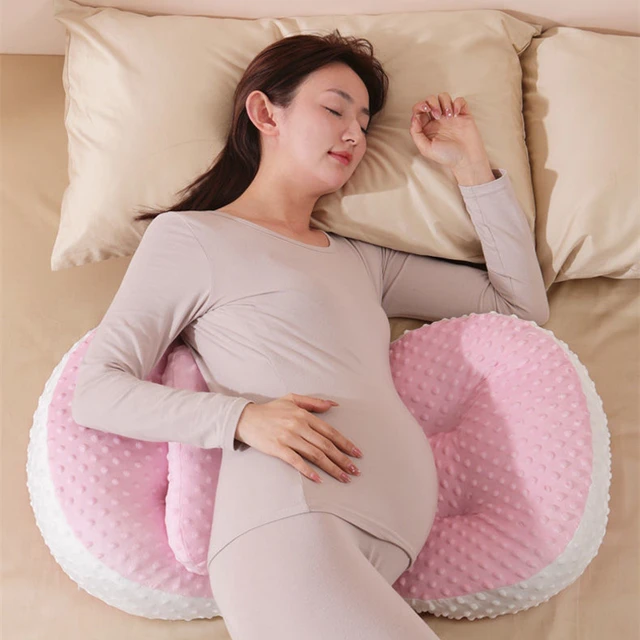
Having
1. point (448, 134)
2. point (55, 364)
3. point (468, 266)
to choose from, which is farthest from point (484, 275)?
point (55, 364)

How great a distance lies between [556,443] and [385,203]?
1.83 ft

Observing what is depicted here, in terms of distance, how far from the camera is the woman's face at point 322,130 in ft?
4.69

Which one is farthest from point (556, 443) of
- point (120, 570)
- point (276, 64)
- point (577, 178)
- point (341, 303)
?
point (276, 64)

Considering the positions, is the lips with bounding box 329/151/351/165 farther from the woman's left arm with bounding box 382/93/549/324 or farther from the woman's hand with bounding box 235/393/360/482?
the woman's hand with bounding box 235/393/360/482

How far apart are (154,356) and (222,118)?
0.54 m

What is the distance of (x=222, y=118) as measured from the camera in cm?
156

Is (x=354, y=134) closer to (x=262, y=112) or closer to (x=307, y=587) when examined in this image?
(x=262, y=112)

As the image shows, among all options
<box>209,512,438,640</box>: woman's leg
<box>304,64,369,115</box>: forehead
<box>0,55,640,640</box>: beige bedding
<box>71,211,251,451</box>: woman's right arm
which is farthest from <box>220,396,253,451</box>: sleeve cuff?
<box>304,64,369,115</box>: forehead

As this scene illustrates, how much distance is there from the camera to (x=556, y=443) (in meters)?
1.30

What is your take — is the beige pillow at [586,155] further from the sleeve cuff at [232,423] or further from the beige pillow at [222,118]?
the sleeve cuff at [232,423]

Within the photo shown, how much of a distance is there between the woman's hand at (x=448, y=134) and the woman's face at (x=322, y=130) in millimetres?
128

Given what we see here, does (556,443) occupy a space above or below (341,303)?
below

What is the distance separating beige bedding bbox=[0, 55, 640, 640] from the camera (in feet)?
4.28

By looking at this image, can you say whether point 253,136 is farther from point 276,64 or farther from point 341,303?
point 341,303
